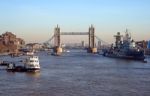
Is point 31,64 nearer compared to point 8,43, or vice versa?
point 31,64

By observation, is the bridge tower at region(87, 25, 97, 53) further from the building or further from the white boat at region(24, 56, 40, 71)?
the white boat at region(24, 56, 40, 71)

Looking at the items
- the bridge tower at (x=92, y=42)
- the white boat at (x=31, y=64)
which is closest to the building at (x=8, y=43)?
the bridge tower at (x=92, y=42)

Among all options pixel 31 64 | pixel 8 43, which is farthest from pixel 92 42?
→ pixel 31 64

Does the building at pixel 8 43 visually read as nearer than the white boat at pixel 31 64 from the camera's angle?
No

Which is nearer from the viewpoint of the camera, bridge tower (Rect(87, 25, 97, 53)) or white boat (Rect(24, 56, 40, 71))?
white boat (Rect(24, 56, 40, 71))

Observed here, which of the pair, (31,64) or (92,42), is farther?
(92,42)

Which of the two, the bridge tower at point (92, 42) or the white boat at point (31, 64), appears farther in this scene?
the bridge tower at point (92, 42)

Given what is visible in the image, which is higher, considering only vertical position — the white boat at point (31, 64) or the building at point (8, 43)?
the building at point (8, 43)

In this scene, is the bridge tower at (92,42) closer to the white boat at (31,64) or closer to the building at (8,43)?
the building at (8,43)

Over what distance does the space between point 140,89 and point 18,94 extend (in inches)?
272

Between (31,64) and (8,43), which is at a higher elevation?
(8,43)

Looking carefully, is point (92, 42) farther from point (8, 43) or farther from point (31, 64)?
point (31, 64)

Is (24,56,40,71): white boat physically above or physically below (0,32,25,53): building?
below

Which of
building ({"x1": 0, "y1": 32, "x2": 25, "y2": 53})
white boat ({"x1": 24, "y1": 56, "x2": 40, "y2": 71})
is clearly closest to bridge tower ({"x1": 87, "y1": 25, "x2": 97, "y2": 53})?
building ({"x1": 0, "y1": 32, "x2": 25, "y2": 53})
